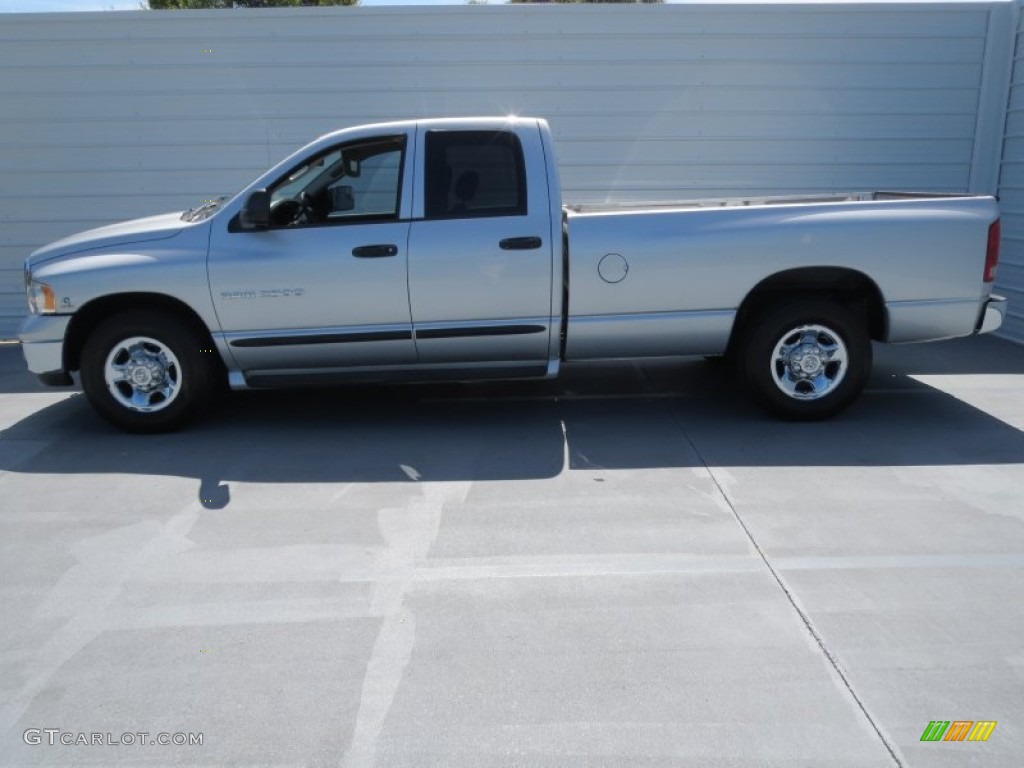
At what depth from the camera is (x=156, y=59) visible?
9398 mm

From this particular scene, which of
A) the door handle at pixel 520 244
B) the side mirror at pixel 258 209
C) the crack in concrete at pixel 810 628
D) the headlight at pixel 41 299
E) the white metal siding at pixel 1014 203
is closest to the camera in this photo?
the crack in concrete at pixel 810 628

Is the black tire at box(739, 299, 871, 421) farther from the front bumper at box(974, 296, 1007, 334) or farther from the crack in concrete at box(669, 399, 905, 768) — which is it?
the crack in concrete at box(669, 399, 905, 768)

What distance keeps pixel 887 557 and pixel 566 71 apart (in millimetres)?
6461

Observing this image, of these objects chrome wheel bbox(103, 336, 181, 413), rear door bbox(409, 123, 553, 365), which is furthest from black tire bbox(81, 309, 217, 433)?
rear door bbox(409, 123, 553, 365)

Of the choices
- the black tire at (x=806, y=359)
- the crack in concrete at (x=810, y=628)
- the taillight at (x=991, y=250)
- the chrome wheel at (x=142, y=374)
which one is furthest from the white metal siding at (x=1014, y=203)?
the chrome wheel at (x=142, y=374)

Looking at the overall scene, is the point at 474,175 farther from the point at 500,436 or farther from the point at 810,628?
the point at 810,628

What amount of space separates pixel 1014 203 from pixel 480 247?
6169mm

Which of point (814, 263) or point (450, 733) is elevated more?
point (814, 263)

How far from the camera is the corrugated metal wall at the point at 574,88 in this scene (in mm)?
9219

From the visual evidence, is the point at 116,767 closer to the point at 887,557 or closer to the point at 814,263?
the point at 887,557

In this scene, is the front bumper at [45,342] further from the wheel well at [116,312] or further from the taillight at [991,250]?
the taillight at [991,250]

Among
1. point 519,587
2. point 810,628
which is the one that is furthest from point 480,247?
point 810,628

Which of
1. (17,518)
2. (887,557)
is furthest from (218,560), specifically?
(887,557)

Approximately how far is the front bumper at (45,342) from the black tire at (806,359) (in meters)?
4.51
